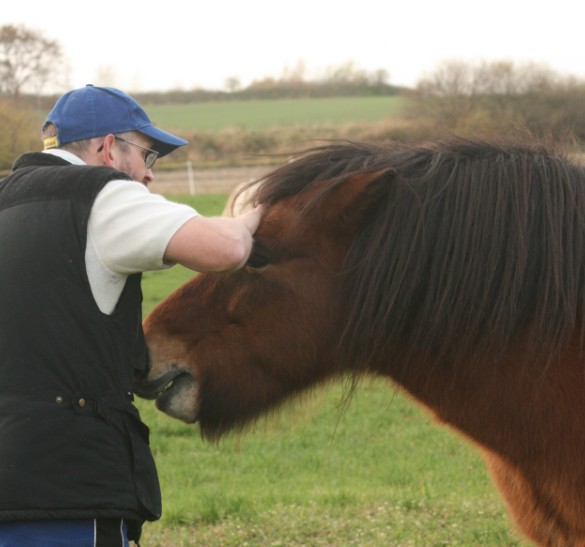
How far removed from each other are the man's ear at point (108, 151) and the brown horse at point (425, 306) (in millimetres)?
528

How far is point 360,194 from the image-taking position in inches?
115

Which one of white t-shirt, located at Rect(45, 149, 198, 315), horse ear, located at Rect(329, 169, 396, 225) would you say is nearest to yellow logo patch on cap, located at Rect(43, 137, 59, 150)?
white t-shirt, located at Rect(45, 149, 198, 315)

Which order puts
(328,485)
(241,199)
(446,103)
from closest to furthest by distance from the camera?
1. (241,199)
2. (328,485)
3. (446,103)

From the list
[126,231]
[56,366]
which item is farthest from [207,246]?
[56,366]

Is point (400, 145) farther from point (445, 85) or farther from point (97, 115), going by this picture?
point (445, 85)

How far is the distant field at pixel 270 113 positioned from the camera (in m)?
35.5

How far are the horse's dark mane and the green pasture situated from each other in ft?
1.52

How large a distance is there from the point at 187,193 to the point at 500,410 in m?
23.5

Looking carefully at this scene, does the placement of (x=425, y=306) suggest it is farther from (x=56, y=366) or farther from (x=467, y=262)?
(x=56, y=366)

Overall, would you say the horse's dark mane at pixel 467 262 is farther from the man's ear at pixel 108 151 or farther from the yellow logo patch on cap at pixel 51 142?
the yellow logo patch on cap at pixel 51 142

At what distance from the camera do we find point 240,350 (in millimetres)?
3057

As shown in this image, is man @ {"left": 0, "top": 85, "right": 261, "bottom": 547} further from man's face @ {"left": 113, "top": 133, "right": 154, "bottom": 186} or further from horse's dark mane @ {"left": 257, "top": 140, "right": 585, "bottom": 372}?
horse's dark mane @ {"left": 257, "top": 140, "right": 585, "bottom": 372}

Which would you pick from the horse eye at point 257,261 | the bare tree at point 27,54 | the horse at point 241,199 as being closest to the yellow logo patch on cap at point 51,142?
the horse at point 241,199

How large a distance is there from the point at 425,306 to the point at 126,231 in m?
1.04
